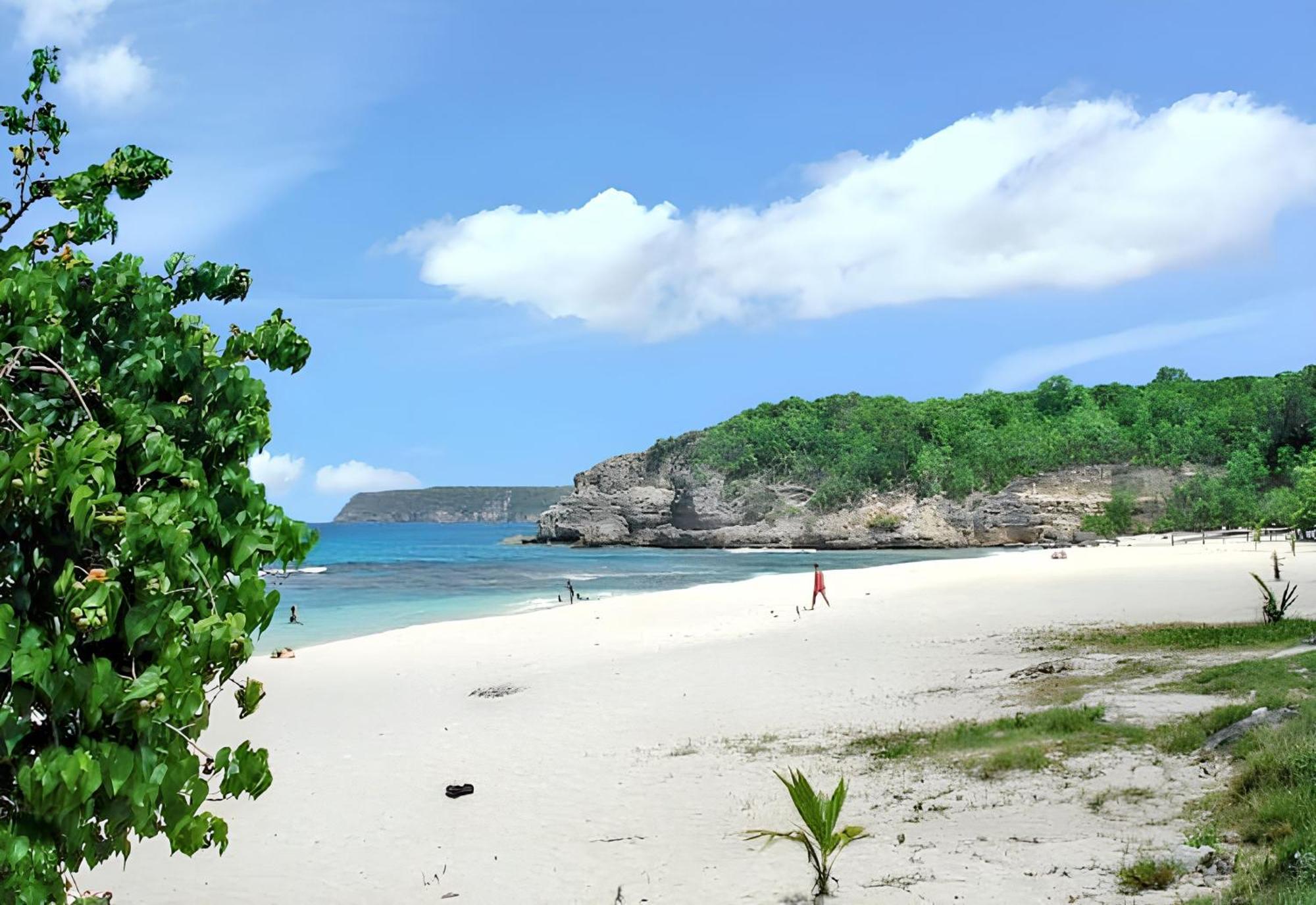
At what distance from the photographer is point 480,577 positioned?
215 feet

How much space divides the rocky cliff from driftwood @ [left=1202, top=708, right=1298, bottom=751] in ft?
281

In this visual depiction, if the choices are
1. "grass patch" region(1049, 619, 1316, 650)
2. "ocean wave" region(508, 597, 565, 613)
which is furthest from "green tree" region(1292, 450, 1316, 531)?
"grass patch" region(1049, 619, 1316, 650)

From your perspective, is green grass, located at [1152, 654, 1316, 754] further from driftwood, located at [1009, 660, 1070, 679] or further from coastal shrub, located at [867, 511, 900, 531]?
coastal shrub, located at [867, 511, 900, 531]

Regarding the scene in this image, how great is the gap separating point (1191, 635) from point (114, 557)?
1821 cm

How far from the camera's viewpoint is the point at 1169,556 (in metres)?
43.7

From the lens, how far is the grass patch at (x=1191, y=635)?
15602 mm

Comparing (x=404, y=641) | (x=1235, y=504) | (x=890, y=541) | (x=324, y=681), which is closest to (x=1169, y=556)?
(x=404, y=641)

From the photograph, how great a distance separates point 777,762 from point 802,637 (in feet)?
37.4

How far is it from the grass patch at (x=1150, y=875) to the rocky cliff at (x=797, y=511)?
88767 mm

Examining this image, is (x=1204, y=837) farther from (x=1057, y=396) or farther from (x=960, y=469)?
(x=1057, y=396)

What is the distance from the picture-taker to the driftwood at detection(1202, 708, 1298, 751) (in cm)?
930

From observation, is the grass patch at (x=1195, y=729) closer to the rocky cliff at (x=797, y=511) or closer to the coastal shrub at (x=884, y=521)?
the rocky cliff at (x=797, y=511)

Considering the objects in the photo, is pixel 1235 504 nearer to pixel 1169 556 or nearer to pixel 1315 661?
pixel 1169 556

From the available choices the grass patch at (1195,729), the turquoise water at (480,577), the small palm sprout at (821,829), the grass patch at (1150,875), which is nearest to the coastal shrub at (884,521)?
the turquoise water at (480,577)
